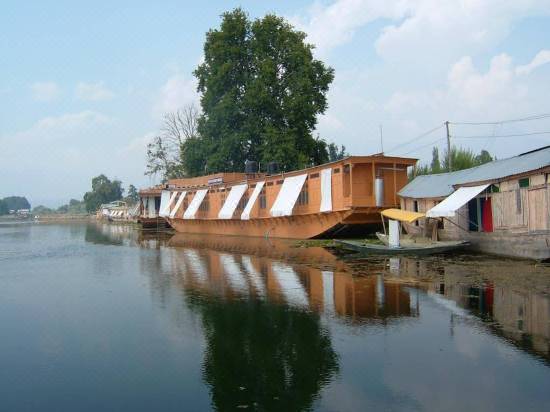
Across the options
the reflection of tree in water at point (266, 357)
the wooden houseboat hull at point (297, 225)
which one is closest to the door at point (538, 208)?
the wooden houseboat hull at point (297, 225)

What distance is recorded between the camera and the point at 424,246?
63.8 feet

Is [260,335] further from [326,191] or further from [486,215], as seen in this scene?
[326,191]

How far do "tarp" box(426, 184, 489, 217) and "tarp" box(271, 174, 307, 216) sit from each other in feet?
35.8

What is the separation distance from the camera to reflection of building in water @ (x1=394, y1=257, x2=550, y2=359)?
28.1ft

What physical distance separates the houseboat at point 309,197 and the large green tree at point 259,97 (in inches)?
196

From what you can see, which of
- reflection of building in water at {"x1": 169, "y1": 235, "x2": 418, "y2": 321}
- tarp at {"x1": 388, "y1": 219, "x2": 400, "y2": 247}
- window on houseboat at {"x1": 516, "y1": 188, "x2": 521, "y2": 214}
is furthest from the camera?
tarp at {"x1": 388, "y1": 219, "x2": 400, "y2": 247}

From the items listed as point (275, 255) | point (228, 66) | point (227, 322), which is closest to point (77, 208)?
point (228, 66)

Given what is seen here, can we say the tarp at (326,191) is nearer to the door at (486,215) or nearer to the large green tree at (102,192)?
the door at (486,215)

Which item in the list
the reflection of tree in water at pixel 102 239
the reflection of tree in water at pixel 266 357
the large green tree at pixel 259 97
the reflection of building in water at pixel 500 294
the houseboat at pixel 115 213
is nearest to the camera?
the reflection of tree in water at pixel 266 357

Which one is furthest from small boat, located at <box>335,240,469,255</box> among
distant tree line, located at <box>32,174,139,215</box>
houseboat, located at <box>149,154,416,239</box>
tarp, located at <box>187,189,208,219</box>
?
distant tree line, located at <box>32,174,139,215</box>

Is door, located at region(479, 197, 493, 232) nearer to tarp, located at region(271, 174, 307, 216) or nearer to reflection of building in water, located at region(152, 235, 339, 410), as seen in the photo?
reflection of building in water, located at region(152, 235, 339, 410)

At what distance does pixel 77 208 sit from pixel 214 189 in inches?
5346

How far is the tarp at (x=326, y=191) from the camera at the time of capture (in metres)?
27.3

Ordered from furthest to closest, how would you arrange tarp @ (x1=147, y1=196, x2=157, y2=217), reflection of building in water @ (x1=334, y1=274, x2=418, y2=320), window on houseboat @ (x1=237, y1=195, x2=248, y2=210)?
tarp @ (x1=147, y1=196, x2=157, y2=217) < window on houseboat @ (x1=237, y1=195, x2=248, y2=210) < reflection of building in water @ (x1=334, y1=274, x2=418, y2=320)
